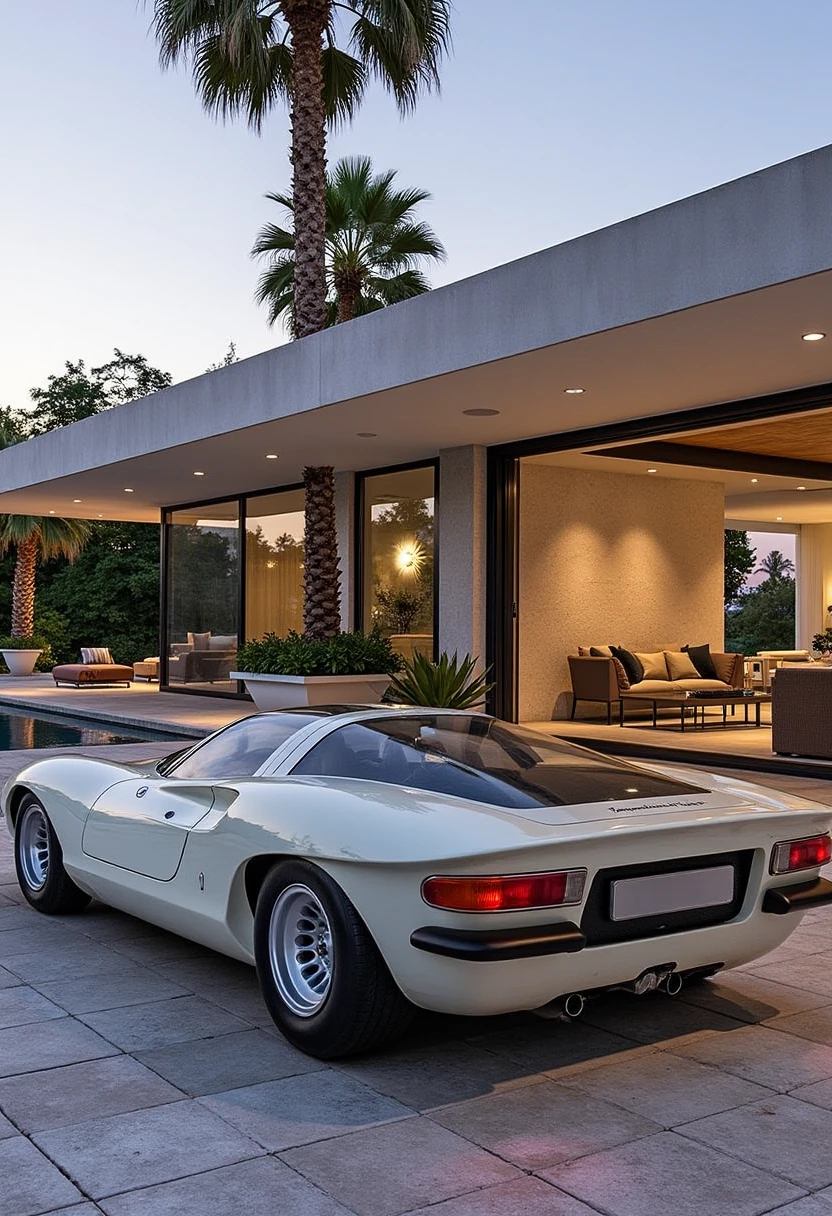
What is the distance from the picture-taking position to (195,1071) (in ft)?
10.6

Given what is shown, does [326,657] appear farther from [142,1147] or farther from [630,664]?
[142,1147]

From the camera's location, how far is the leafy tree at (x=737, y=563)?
46625mm

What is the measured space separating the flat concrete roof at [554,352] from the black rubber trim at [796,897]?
395cm

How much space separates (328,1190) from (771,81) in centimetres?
1730

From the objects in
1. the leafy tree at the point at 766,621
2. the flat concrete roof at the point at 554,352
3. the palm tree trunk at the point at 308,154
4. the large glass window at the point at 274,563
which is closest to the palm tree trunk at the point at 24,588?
the large glass window at the point at 274,563

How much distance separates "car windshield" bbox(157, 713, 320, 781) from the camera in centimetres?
406

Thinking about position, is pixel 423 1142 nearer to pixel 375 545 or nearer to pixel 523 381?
pixel 523 381

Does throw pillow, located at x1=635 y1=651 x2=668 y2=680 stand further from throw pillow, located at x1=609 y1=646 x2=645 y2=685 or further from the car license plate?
the car license plate

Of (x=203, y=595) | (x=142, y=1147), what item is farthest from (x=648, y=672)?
(x=142, y=1147)

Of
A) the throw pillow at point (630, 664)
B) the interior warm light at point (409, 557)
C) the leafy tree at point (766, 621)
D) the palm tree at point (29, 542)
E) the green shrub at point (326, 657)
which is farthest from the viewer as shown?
the leafy tree at point (766, 621)

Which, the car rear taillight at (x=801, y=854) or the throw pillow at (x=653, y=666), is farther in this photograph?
the throw pillow at (x=653, y=666)

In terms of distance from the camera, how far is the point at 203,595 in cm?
2056

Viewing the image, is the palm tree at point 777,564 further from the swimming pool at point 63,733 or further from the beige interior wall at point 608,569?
the swimming pool at point 63,733

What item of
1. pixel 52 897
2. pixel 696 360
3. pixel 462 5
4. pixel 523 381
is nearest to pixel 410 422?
pixel 523 381
